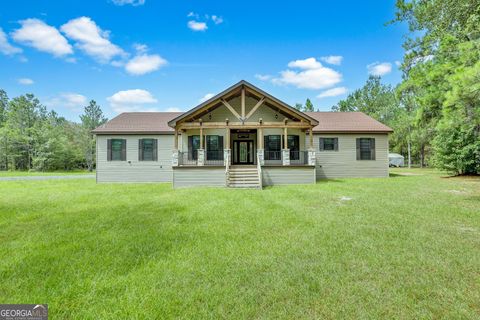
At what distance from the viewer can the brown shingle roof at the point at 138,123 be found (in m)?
15.5

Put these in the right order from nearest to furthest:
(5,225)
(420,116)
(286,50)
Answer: (5,225) → (420,116) → (286,50)

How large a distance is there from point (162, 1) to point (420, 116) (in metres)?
15.0

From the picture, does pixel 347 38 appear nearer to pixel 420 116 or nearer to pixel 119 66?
pixel 420 116

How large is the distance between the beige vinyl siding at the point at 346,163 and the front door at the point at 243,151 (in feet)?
15.1

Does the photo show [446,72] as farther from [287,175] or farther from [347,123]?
[347,123]

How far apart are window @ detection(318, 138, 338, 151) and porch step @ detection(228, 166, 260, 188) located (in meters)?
6.02

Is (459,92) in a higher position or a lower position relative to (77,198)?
higher

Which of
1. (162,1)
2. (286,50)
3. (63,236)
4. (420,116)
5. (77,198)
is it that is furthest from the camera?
(286,50)

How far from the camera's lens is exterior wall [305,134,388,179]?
16203 millimetres

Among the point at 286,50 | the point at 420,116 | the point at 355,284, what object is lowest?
the point at 355,284

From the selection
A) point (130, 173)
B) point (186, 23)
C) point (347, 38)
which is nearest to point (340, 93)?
point (347, 38)

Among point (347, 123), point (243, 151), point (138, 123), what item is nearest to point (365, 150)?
point (347, 123)

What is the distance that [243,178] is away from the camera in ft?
40.0

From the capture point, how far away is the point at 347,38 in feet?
64.3
